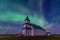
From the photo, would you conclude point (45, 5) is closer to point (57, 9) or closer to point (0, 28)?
point (57, 9)

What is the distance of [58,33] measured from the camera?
10.8ft

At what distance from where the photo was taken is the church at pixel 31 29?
322cm

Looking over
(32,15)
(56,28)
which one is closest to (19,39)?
(32,15)

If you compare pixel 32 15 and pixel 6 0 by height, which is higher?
pixel 6 0

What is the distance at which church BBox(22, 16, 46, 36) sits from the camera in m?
3.22

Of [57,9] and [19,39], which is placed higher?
[57,9]

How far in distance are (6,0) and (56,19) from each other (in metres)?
0.97

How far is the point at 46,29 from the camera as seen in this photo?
3.28 meters

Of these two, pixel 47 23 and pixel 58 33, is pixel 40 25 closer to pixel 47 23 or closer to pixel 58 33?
pixel 47 23

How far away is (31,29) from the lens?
3.23 m

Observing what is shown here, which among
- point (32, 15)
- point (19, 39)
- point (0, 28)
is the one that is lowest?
point (19, 39)

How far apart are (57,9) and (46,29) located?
428mm

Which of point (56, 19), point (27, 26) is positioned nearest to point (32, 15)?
point (27, 26)

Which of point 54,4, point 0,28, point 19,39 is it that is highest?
point 54,4
